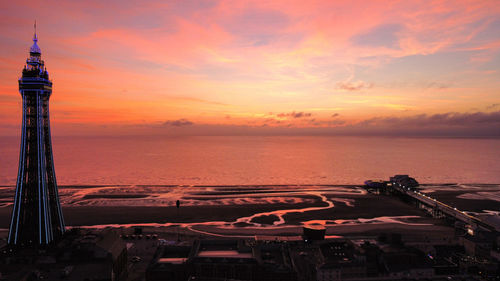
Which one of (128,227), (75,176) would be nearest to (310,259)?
(128,227)

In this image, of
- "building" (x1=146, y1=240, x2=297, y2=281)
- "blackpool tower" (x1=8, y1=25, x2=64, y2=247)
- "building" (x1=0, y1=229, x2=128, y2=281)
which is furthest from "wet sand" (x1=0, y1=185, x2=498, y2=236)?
"building" (x1=0, y1=229, x2=128, y2=281)

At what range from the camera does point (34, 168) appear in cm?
5738

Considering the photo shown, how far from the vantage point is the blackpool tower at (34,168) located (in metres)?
56.6

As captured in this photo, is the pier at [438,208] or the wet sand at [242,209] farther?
the wet sand at [242,209]

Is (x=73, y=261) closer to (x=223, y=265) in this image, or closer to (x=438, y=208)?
(x=223, y=265)

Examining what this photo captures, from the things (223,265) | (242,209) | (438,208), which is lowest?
(242,209)

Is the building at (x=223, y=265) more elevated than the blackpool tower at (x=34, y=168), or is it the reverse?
the blackpool tower at (x=34, y=168)

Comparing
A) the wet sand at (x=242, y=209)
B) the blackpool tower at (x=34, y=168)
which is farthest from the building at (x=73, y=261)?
the wet sand at (x=242, y=209)

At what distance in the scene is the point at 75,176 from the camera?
163 metres

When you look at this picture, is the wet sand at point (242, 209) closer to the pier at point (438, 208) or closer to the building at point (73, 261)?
the pier at point (438, 208)

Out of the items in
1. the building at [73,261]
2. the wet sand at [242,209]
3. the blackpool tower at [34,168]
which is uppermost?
the blackpool tower at [34,168]

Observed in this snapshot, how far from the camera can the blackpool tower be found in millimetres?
56594

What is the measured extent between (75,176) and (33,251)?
11689 centimetres

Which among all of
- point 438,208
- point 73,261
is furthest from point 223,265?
point 438,208
